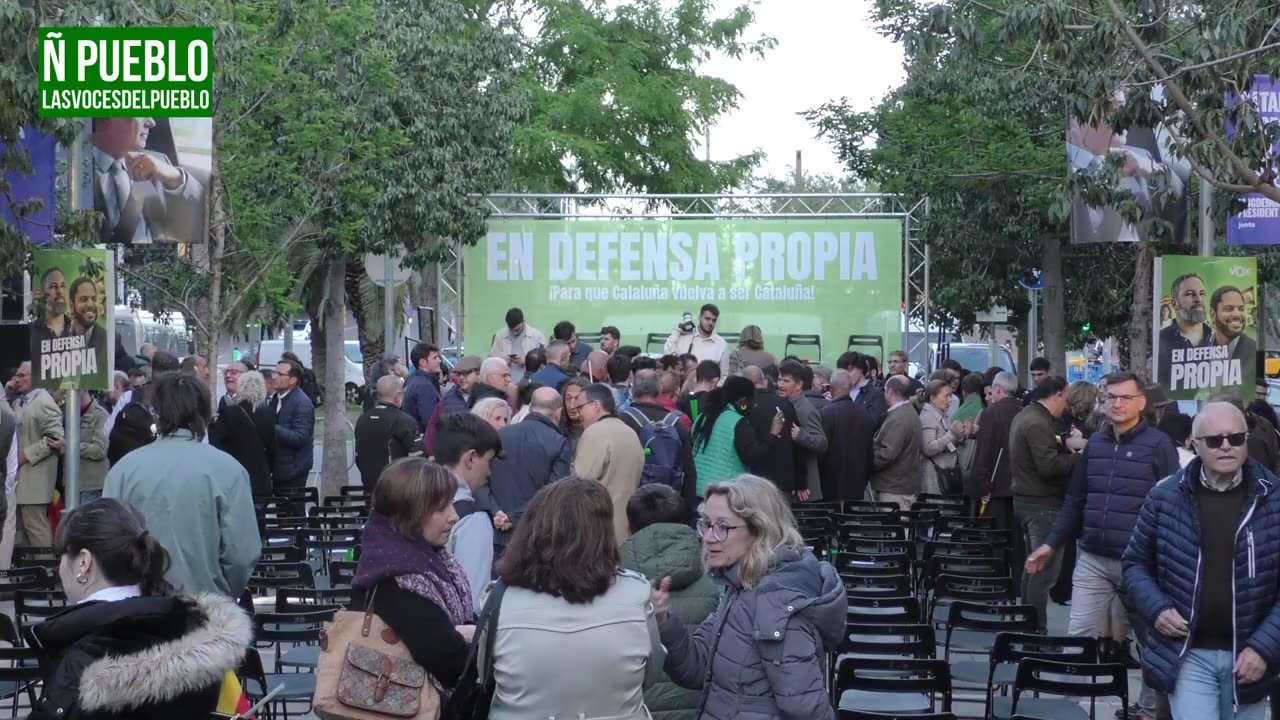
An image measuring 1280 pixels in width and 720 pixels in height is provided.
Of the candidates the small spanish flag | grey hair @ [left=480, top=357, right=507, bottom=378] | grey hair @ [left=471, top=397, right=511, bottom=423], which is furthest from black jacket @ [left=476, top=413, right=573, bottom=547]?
the small spanish flag

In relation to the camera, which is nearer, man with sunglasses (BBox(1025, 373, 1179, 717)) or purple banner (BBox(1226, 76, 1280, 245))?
man with sunglasses (BBox(1025, 373, 1179, 717))

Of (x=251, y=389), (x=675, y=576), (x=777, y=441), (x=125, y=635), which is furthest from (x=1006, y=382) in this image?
(x=125, y=635)

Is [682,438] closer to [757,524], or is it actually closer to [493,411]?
[493,411]

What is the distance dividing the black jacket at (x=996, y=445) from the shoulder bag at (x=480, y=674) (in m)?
7.86

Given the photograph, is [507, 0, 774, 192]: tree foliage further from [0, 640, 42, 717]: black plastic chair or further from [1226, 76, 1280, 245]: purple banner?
[0, 640, 42, 717]: black plastic chair

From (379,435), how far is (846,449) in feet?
13.0

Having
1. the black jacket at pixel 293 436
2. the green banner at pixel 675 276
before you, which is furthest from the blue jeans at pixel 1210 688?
the green banner at pixel 675 276

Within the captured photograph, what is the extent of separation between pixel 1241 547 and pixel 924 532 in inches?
269

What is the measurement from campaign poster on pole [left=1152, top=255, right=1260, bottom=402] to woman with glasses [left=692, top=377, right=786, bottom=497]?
3589 mm

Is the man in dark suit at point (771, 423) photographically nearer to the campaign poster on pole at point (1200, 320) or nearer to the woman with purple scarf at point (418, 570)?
the campaign poster on pole at point (1200, 320)

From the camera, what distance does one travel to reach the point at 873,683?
22.0 feet

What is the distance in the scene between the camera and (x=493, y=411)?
8.45 m

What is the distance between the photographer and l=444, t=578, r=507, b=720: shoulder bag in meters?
4.32

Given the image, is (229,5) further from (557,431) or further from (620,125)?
(620,125)
